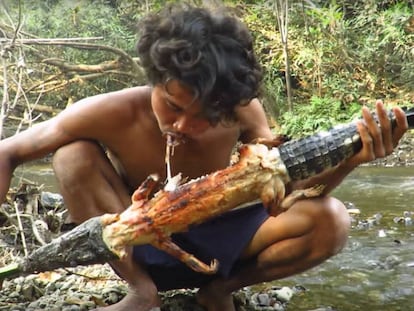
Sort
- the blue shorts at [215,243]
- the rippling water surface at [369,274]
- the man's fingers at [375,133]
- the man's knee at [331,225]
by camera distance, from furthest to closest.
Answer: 1. the rippling water surface at [369,274]
2. the blue shorts at [215,243]
3. the man's knee at [331,225]
4. the man's fingers at [375,133]

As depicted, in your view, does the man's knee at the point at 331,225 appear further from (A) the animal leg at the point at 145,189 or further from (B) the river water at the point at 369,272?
(A) the animal leg at the point at 145,189

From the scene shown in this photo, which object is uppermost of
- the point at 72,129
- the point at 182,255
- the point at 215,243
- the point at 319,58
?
the point at 72,129

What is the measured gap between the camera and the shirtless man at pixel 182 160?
5.31 ft

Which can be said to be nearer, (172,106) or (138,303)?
(172,106)

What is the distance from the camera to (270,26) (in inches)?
430

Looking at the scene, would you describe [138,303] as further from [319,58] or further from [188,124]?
[319,58]

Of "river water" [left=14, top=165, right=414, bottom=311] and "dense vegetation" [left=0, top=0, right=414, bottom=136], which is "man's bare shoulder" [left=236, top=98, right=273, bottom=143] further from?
"dense vegetation" [left=0, top=0, right=414, bottom=136]

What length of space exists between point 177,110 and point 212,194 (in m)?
0.25


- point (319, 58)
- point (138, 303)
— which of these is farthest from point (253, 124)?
point (319, 58)

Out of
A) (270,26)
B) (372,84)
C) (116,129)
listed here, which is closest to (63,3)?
(270,26)

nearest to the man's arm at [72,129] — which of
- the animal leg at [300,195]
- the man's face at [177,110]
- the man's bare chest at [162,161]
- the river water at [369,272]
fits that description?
the man's bare chest at [162,161]

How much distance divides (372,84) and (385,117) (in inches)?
328

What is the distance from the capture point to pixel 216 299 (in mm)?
1901

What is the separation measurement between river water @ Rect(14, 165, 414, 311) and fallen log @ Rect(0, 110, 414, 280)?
1.98 feet
